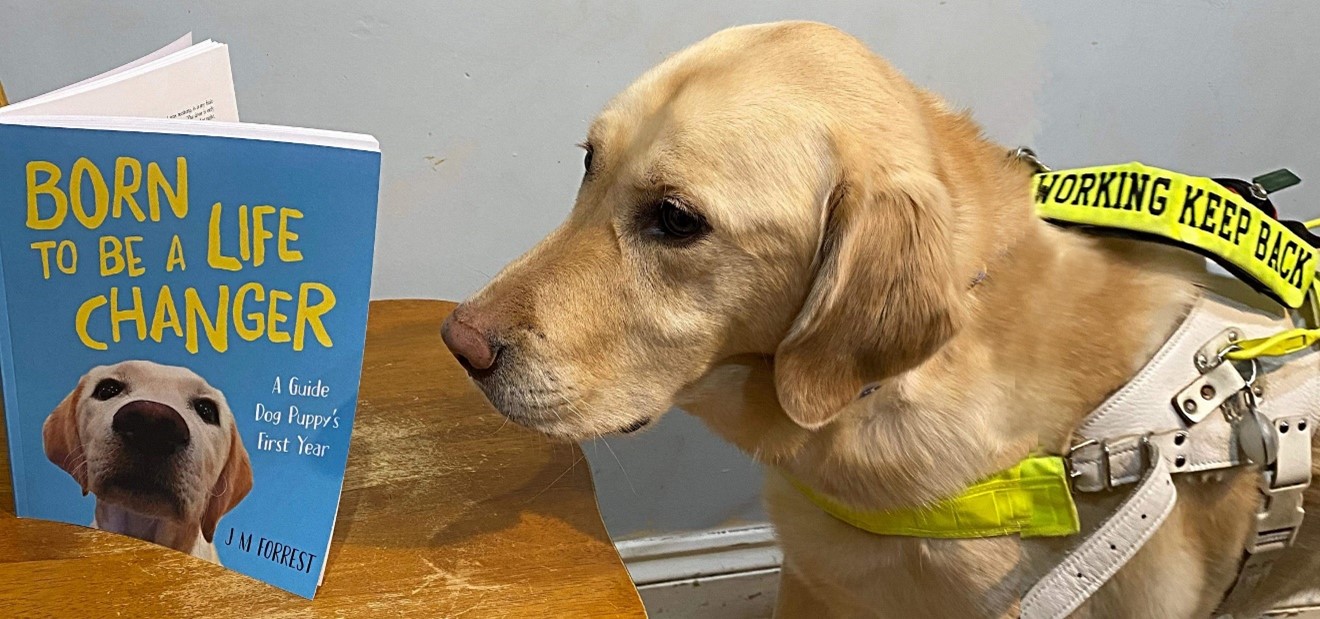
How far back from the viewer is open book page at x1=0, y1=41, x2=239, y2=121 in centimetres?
64

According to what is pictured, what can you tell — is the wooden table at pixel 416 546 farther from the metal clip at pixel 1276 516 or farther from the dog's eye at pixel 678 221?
the metal clip at pixel 1276 516

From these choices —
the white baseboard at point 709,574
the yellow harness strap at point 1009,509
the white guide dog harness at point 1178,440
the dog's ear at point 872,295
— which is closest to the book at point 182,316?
the dog's ear at point 872,295

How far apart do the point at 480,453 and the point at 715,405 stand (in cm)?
22

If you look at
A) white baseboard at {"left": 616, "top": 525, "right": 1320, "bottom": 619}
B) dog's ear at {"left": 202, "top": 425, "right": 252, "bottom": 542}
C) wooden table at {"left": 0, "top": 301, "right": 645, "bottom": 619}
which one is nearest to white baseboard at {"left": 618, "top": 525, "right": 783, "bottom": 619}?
white baseboard at {"left": 616, "top": 525, "right": 1320, "bottom": 619}

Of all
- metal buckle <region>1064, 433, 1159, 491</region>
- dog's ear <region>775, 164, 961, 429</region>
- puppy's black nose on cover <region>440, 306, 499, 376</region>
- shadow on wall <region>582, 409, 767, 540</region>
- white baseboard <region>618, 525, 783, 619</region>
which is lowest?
white baseboard <region>618, 525, 783, 619</region>

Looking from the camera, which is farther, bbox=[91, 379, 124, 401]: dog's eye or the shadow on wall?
the shadow on wall

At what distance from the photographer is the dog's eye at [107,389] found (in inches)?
26.2

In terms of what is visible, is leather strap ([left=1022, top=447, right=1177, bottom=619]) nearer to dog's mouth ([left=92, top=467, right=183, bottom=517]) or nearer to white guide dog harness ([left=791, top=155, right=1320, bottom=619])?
white guide dog harness ([left=791, top=155, right=1320, bottom=619])

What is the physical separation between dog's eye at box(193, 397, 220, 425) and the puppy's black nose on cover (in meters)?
0.17

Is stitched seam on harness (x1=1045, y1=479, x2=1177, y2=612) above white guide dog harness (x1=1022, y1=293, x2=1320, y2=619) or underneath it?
underneath

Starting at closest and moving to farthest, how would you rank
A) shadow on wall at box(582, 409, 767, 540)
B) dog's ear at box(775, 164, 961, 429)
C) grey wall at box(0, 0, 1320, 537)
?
dog's ear at box(775, 164, 961, 429)
grey wall at box(0, 0, 1320, 537)
shadow on wall at box(582, 409, 767, 540)

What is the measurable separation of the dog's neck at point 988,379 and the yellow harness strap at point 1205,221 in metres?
0.05

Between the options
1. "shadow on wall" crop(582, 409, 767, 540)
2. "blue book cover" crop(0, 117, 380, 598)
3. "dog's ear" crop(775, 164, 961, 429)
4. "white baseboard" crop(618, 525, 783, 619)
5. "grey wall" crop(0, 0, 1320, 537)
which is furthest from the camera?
"white baseboard" crop(618, 525, 783, 619)

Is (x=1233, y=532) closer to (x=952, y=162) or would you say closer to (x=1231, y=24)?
(x=952, y=162)
